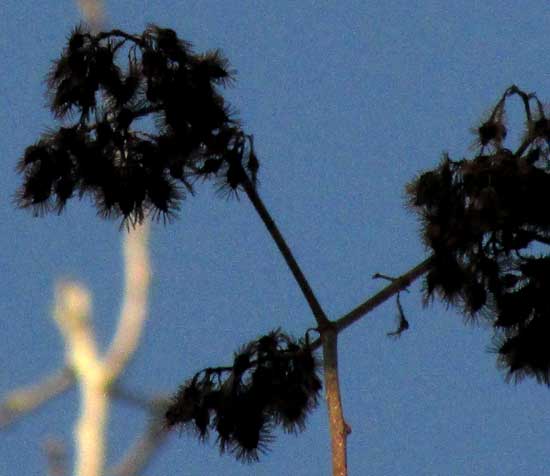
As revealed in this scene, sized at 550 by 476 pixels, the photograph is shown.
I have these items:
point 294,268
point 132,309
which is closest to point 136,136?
point 294,268

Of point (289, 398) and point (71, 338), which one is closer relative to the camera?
point (289, 398)

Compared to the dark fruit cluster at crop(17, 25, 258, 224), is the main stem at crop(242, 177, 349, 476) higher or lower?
lower

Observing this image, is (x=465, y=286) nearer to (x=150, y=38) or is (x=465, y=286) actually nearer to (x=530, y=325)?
(x=530, y=325)

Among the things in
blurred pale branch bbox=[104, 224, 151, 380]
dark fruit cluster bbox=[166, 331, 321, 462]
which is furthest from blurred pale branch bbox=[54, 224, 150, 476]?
→ dark fruit cluster bbox=[166, 331, 321, 462]

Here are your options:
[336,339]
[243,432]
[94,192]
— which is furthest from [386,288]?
[94,192]

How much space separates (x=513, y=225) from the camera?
3.46 m

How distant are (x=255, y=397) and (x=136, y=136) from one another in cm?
65

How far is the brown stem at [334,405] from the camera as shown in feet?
10.6

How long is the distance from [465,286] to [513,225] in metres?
0.17

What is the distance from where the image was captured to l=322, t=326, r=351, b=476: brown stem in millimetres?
3234

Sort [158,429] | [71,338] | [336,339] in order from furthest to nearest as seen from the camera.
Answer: [71,338] < [158,429] < [336,339]

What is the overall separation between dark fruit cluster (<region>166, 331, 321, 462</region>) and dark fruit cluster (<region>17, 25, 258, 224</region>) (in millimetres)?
385

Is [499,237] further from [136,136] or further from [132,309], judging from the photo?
[132,309]

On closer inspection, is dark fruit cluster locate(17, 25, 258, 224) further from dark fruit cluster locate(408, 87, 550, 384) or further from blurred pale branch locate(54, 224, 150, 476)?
blurred pale branch locate(54, 224, 150, 476)
